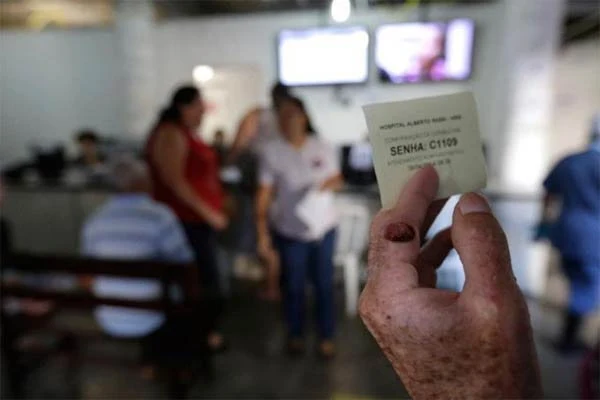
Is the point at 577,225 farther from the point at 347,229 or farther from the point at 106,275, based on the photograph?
the point at 106,275

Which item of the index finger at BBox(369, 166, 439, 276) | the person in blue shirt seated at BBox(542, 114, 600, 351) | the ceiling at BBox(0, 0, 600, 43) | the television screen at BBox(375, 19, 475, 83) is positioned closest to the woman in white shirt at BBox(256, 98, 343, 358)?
the television screen at BBox(375, 19, 475, 83)

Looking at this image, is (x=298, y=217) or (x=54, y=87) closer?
(x=298, y=217)

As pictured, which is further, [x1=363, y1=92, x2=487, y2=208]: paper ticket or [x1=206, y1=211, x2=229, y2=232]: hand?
[x1=206, y1=211, x2=229, y2=232]: hand

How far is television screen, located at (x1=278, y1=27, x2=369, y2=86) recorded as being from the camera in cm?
105

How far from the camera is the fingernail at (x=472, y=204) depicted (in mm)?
332

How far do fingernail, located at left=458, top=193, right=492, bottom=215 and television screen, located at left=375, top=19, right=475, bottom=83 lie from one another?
0.71 meters

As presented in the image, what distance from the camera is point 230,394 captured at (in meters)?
1.67

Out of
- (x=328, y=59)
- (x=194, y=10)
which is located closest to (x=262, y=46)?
(x=194, y=10)

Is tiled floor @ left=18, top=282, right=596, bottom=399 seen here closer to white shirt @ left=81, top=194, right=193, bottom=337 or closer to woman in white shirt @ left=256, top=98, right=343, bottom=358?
woman in white shirt @ left=256, top=98, right=343, bottom=358

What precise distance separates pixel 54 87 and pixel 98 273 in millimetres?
1080

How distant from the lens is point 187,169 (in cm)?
169

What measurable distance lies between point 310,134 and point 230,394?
937mm

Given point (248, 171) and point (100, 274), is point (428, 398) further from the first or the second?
point (248, 171)

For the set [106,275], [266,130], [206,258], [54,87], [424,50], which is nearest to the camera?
[106,275]
